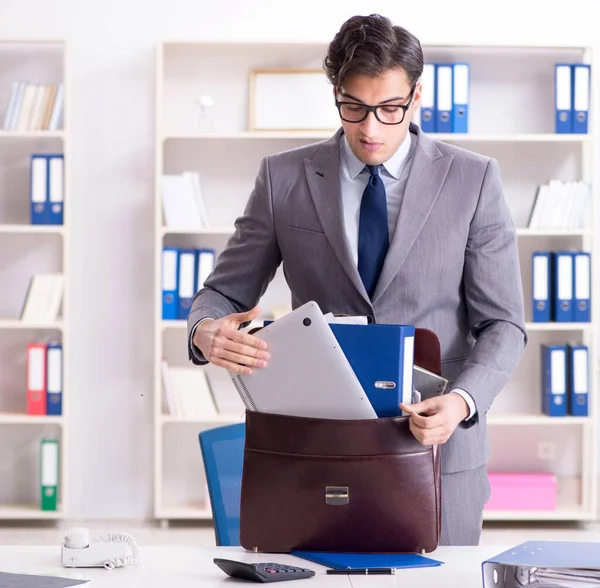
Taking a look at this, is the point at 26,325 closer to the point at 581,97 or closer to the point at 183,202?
the point at 183,202

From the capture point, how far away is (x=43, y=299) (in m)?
4.18

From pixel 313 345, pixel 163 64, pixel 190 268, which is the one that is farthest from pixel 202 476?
pixel 313 345

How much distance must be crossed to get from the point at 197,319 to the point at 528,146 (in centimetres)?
298

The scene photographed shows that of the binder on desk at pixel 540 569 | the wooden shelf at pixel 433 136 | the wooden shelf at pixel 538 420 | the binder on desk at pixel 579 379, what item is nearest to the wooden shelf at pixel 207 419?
the wooden shelf at pixel 538 420

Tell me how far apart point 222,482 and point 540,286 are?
7.97 ft

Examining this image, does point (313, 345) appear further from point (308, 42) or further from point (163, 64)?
point (163, 64)

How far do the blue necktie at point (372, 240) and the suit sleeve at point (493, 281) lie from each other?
168mm

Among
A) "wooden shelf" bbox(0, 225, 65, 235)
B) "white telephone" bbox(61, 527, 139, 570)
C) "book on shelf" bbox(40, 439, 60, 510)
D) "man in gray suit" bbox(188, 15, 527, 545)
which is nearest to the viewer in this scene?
"white telephone" bbox(61, 527, 139, 570)

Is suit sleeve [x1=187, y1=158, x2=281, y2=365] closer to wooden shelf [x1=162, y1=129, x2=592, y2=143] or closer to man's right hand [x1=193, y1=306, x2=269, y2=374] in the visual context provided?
man's right hand [x1=193, y1=306, x2=269, y2=374]

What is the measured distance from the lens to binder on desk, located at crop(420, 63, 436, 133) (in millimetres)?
4082

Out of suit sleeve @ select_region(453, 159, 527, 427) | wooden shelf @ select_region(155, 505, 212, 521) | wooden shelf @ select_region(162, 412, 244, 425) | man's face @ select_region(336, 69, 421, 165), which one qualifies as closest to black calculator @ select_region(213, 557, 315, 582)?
suit sleeve @ select_region(453, 159, 527, 427)

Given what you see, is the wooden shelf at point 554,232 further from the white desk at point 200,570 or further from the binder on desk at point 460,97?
the white desk at point 200,570

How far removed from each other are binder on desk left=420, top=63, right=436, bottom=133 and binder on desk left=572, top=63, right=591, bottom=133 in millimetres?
621

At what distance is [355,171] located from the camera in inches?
73.6
